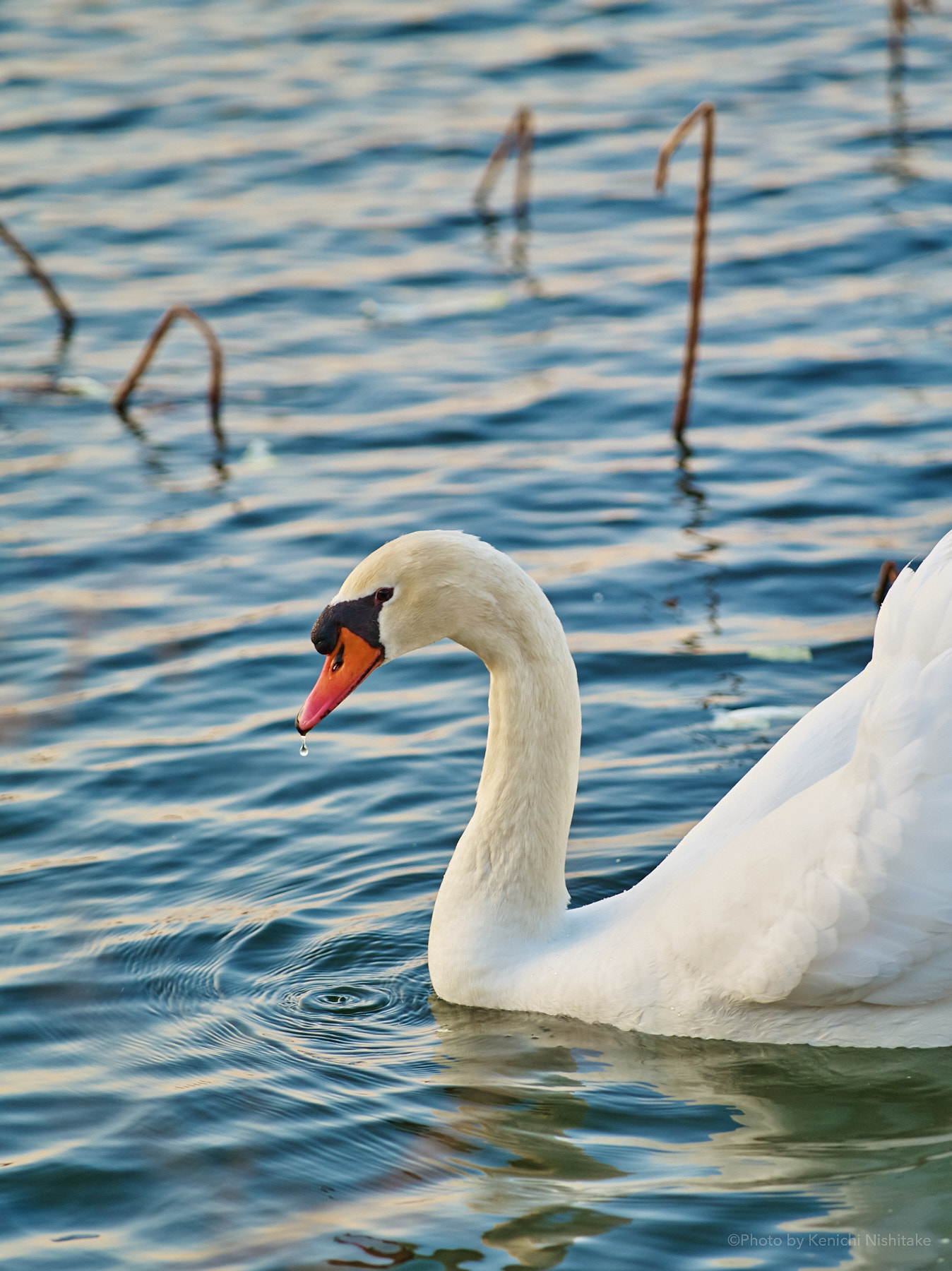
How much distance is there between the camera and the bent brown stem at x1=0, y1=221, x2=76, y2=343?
12.2 m

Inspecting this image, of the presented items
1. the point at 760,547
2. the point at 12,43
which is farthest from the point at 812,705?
the point at 12,43

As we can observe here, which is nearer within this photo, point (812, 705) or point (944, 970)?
point (944, 970)

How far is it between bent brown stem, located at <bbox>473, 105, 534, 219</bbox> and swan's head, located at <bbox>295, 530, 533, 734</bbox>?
29.1ft

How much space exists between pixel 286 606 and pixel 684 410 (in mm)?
2880

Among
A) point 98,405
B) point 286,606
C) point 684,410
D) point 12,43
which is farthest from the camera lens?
point 12,43

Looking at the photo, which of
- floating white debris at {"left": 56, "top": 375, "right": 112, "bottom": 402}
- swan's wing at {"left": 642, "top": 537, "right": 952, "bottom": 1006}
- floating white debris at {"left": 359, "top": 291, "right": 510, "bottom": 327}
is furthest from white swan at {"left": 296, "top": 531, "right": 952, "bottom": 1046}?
floating white debris at {"left": 359, "top": 291, "right": 510, "bottom": 327}

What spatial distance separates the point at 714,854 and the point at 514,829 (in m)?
0.78

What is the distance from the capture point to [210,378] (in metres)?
12.2

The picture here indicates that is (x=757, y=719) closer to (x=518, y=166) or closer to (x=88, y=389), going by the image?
(x=88, y=389)

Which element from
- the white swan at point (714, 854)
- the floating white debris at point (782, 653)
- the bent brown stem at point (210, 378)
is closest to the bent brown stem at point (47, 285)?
the bent brown stem at point (210, 378)

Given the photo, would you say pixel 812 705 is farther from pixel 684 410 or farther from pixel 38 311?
pixel 38 311

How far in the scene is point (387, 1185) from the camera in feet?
17.9

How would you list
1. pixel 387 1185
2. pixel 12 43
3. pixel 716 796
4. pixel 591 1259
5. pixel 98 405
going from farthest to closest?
pixel 12 43
pixel 98 405
pixel 716 796
pixel 387 1185
pixel 591 1259

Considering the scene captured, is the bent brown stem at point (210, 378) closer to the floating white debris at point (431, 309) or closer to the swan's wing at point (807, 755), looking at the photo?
the floating white debris at point (431, 309)
